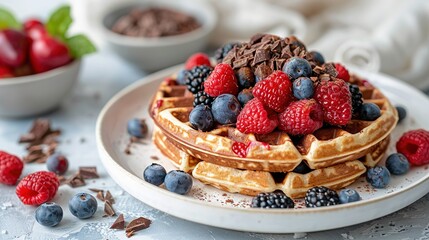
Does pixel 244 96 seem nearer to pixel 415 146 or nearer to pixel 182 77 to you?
pixel 182 77

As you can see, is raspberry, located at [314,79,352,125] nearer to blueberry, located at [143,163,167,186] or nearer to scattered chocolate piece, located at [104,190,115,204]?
blueberry, located at [143,163,167,186]

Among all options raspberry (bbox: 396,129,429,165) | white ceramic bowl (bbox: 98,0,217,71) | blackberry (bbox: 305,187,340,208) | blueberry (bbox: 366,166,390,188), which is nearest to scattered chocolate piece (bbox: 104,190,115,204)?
blackberry (bbox: 305,187,340,208)

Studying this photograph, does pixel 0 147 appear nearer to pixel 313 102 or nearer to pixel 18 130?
pixel 18 130

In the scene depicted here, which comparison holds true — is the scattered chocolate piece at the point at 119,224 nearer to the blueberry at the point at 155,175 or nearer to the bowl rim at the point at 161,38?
the blueberry at the point at 155,175

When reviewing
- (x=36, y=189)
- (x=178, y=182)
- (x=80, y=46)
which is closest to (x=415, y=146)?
(x=178, y=182)

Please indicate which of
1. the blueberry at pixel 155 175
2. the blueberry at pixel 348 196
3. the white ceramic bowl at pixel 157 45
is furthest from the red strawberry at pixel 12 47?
the blueberry at pixel 348 196

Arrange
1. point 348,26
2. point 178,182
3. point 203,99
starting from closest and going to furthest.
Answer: point 178,182 → point 203,99 → point 348,26
